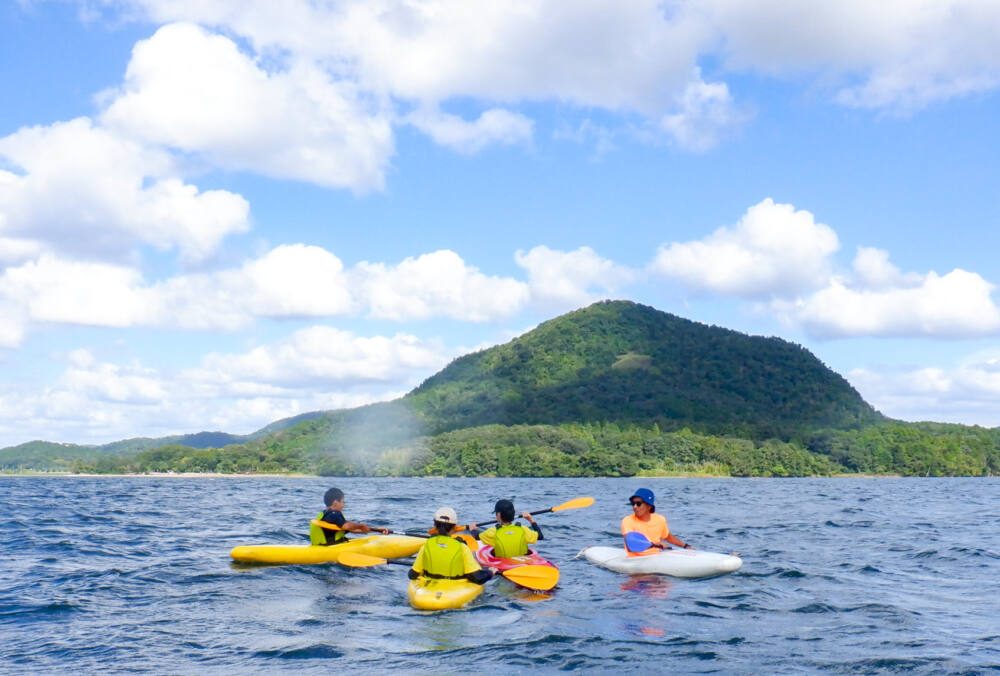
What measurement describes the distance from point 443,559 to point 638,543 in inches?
206

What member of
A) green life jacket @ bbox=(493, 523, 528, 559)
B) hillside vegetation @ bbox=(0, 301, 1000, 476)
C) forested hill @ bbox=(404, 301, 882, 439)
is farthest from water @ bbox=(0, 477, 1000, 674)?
forested hill @ bbox=(404, 301, 882, 439)

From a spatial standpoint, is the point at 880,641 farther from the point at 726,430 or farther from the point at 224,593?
the point at 726,430

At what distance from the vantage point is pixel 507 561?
15.7m

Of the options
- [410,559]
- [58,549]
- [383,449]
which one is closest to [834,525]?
[410,559]

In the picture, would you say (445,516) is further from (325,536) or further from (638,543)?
(325,536)

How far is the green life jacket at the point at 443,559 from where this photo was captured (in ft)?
44.7

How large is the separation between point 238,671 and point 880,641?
27.9ft

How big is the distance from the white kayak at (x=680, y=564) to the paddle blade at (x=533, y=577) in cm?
234

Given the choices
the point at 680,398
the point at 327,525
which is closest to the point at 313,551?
the point at 327,525

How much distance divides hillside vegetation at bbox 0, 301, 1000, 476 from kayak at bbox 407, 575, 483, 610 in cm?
11241

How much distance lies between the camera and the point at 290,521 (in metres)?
31.9

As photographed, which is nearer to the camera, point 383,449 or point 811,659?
point 811,659

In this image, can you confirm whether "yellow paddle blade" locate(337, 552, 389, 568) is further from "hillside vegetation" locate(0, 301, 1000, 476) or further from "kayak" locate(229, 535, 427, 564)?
"hillside vegetation" locate(0, 301, 1000, 476)

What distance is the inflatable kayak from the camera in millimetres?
15548
